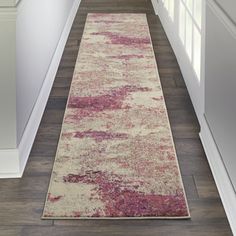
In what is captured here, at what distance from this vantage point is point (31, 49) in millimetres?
2920

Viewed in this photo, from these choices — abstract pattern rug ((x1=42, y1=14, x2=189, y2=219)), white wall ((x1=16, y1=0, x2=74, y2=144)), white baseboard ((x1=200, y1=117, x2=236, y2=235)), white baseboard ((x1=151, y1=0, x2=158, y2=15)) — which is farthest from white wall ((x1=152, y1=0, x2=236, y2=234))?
white baseboard ((x1=151, y1=0, x2=158, y2=15))

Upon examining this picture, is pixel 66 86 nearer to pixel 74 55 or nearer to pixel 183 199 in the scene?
pixel 74 55

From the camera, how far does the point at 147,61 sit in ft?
14.5

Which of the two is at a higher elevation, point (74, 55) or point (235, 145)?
point (235, 145)

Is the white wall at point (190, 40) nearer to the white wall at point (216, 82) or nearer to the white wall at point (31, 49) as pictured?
the white wall at point (216, 82)

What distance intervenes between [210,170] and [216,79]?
1.42 ft

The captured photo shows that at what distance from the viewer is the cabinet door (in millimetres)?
2139

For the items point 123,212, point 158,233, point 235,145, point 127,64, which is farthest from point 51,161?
point 127,64

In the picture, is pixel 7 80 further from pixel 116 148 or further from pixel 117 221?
pixel 117 221

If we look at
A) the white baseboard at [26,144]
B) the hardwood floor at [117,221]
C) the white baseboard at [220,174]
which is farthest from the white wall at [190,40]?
the white baseboard at [26,144]

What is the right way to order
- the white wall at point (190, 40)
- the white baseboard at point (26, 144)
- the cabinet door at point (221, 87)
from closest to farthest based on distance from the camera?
the cabinet door at point (221, 87)
the white baseboard at point (26, 144)
the white wall at point (190, 40)

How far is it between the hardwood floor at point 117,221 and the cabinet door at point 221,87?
0.18m

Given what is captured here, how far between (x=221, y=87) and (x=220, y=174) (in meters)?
0.38

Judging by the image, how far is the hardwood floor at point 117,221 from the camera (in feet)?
7.07
